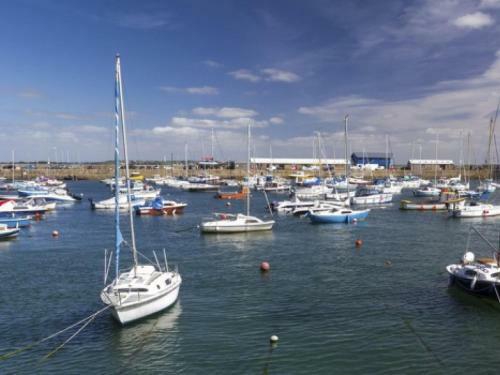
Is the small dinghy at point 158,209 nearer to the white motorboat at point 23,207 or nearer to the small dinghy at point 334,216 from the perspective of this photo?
the white motorboat at point 23,207

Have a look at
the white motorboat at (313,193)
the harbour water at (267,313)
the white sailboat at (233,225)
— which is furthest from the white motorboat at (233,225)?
the white motorboat at (313,193)

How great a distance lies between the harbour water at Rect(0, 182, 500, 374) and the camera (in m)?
22.5

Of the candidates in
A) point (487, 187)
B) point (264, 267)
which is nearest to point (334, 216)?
point (264, 267)

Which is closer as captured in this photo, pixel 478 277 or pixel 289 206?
pixel 478 277

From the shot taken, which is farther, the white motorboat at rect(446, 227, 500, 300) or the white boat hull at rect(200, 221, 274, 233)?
the white boat hull at rect(200, 221, 274, 233)

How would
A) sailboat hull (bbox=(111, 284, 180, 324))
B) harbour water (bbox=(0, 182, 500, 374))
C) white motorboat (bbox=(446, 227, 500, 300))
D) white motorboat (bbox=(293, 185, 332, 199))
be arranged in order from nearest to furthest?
1. harbour water (bbox=(0, 182, 500, 374))
2. sailboat hull (bbox=(111, 284, 180, 324))
3. white motorboat (bbox=(446, 227, 500, 300))
4. white motorboat (bbox=(293, 185, 332, 199))

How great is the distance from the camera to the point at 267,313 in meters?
28.8

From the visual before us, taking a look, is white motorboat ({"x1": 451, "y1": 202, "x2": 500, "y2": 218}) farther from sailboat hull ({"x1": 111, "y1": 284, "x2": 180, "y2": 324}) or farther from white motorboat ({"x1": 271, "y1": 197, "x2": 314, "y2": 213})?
sailboat hull ({"x1": 111, "y1": 284, "x2": 180, "y2": 324})

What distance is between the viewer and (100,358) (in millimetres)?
22734

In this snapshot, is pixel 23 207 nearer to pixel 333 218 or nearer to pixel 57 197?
pixel 57 197

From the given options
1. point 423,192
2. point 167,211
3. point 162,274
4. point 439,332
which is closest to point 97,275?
point 162,274

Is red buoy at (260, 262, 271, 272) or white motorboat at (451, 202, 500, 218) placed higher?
white motorboat at (451, 202, 500, 218)

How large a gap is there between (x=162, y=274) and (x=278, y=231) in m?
35.1

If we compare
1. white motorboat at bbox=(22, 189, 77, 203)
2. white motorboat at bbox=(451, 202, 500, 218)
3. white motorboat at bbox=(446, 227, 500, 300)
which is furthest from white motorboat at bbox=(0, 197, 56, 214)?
white motorboat at bbox=(451, 202, 500, 218)
